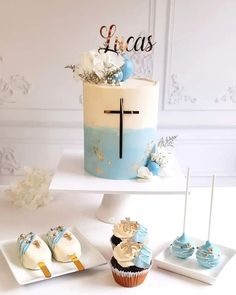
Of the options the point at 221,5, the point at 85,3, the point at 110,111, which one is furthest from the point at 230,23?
the point at 110,111

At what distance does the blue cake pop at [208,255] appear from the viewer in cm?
105

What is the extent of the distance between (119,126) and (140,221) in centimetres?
31

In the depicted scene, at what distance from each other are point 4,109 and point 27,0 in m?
0.48

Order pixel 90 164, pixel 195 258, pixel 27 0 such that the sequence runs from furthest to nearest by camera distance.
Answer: pixel 27 0 < pixel 90 164 < pixel 195 258

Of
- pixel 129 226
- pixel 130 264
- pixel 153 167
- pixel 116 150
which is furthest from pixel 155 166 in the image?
pixel 130 264

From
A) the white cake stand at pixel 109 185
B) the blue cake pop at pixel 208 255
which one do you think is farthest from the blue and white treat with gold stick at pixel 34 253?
the blue cake pop at pixel 208 255

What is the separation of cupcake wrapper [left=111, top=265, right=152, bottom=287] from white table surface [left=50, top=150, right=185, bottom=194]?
224 millimetres

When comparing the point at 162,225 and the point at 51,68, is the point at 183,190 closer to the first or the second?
the point at 162,225

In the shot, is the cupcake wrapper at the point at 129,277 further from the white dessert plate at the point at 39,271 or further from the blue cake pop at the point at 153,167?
the blue cake pop at the point at 153,167

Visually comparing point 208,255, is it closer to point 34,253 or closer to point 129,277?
point 129,277

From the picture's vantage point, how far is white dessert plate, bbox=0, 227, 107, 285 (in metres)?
1.01

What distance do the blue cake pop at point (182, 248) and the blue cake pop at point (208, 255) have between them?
0.08 ft

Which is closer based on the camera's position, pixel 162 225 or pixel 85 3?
pixel 162 225

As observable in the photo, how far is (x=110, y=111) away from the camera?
1170 mm
